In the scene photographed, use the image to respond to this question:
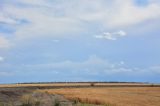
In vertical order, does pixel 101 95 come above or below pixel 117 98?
above

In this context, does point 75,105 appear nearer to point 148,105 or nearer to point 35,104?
point 35,104

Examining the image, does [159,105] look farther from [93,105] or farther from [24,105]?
[24,105]

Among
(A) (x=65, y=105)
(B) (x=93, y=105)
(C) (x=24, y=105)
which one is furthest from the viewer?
(B) (x=93, y=105)

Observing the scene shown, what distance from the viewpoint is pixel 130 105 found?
51469 millimetres

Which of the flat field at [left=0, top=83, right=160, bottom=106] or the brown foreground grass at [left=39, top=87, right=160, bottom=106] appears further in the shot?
the flat field at [left=0, top=83, right=160, bottom=106]

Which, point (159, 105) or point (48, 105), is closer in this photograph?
point (48, 105)

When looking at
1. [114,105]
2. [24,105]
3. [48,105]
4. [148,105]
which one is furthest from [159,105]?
[24,105]

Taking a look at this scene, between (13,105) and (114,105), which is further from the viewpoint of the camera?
(114,105)

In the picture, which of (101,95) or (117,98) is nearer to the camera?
(117,98)

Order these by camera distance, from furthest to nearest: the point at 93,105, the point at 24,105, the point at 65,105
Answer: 1. the point at 93,105
2. the point at 65,105
3. the point at 24,105

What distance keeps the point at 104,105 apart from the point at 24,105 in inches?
441

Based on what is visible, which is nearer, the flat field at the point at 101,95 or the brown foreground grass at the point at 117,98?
the brown foreground grass at the point at 117,98

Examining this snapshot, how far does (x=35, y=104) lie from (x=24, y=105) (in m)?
1.66

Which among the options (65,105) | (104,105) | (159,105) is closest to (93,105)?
Answer: (104,105)
